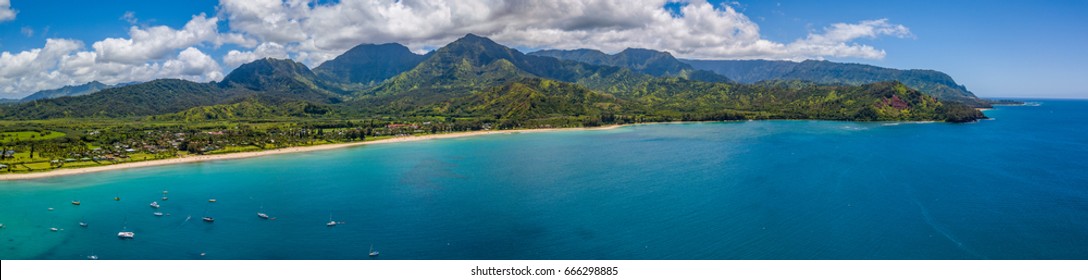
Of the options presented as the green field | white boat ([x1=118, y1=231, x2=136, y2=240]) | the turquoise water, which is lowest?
white boat ([x1=118, y1=231, x2=136, y2=240])

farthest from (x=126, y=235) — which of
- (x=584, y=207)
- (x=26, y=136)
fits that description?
(x=26, y=136)

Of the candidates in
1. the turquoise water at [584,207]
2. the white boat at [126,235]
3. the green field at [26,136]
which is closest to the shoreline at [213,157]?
the turquoise water at [584,207]

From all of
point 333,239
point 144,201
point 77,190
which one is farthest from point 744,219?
point 77,190

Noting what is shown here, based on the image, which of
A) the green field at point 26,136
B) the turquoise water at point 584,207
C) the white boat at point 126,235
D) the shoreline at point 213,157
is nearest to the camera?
the turquoise water at point 584,207

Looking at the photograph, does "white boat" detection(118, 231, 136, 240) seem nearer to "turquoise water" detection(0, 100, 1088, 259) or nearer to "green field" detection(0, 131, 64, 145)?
"turquoise water" detection(0, 100, 1088, 259)

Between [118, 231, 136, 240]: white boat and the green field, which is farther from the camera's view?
the green field

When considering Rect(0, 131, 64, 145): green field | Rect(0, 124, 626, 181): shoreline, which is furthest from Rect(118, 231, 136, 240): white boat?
Rect(0, 131, 64, 145): green field

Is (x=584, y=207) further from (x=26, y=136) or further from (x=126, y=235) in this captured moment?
(x=26, y=136)

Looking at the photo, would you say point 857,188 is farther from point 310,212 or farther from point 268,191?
point 268,191

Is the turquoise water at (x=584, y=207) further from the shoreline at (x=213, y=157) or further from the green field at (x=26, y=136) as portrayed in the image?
the green field at (x=26, y=136)
